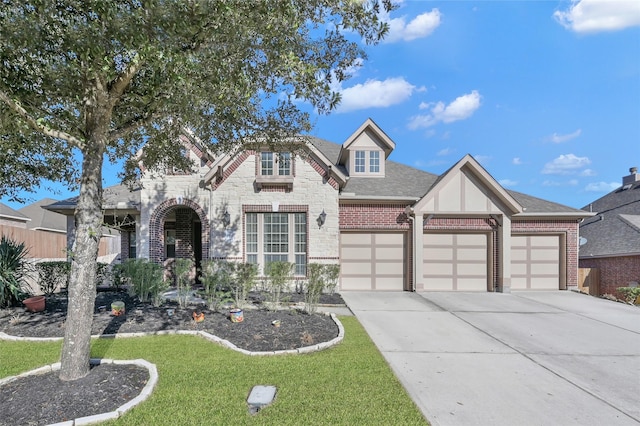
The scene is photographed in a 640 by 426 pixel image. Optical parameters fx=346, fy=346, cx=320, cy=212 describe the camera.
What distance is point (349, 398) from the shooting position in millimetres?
4125

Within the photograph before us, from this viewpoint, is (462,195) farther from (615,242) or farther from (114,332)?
(114,332)

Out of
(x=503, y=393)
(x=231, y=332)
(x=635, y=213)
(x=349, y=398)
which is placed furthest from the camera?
(x=635, y=213)

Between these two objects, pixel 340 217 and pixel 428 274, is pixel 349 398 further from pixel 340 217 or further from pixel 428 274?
pixel 428 274

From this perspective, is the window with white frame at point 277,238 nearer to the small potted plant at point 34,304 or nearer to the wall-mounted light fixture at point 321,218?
the wall-mounted light fixture at point 321,218

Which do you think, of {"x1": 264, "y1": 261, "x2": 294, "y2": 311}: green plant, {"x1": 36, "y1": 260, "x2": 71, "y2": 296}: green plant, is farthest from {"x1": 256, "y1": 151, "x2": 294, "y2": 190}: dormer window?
{"x1": 36, "y1": 260, "x2": 71, "y2": 296}: green plant

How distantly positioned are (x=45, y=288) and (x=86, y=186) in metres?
8.42

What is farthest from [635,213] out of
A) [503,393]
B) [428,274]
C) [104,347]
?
[104,347]

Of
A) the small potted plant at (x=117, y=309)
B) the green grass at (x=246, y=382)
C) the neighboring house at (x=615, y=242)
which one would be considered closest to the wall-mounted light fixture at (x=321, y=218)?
the green grass at (x=246, y=382)

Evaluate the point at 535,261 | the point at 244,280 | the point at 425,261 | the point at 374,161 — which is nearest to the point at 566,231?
the point at 535,261

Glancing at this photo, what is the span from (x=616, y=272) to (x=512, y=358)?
1349 centimetres

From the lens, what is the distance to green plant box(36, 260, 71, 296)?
10.3 m

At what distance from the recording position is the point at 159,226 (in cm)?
1256

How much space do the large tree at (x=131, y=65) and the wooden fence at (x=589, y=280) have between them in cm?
1475

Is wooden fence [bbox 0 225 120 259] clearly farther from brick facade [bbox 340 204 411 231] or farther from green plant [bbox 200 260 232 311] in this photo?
brick facade [bbox 340 204 411 231]
